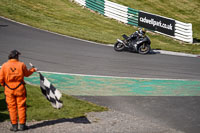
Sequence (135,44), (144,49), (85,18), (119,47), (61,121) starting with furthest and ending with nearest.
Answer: (85,18)
(144,49)
(119,47)
(135,44)
(61,121)

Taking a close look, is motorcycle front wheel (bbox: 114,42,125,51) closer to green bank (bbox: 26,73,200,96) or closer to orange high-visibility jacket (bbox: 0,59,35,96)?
green bank (bbox: 26,73,200,96)

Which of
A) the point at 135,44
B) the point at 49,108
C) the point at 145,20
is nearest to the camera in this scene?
the point at 49,108

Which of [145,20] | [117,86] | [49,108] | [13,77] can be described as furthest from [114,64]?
[145,20]

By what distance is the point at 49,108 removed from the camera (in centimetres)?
925

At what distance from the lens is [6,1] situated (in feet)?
88.1

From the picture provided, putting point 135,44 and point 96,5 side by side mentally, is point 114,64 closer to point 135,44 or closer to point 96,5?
point 135,44

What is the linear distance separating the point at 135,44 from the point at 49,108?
33.4 feet

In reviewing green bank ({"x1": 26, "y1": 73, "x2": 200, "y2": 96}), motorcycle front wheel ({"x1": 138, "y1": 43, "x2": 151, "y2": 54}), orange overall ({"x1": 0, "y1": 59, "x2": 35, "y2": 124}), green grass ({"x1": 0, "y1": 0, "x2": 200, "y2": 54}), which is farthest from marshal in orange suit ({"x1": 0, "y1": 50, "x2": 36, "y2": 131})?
green grass ({"x1": 0, "y1": 0, "x2": 200, "y2": 54})

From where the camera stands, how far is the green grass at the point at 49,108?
28.1 ft

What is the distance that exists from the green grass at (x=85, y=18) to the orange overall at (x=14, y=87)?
43.4ft

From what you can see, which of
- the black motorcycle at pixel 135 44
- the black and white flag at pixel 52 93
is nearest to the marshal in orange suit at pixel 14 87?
the black and white flag at pixel 52 93

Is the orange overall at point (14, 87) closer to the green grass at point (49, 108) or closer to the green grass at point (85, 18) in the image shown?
the green grass at point (49, 108)

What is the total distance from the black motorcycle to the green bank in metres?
5.10

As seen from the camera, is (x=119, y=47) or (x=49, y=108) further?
(x=119, y=47)
